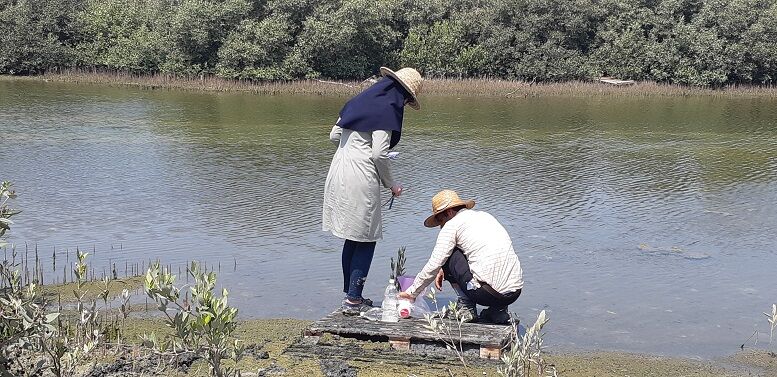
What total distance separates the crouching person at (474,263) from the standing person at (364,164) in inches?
15.6

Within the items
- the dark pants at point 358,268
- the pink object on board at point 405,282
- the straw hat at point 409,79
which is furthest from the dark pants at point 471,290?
the straw hat at point 409,79

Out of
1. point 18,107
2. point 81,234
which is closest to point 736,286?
point 81,234

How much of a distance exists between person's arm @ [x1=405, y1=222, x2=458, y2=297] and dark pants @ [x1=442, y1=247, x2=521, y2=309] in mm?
102

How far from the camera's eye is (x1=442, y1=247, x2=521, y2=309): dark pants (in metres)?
5.97

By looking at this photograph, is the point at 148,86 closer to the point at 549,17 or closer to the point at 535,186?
the point at 549,17

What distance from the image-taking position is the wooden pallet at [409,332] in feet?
18.2

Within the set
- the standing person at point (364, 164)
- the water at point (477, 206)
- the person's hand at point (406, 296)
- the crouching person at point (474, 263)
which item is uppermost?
the standing person at point (364, 164)

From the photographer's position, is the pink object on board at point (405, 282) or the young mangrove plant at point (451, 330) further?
the pink object on board at point (405, 282)

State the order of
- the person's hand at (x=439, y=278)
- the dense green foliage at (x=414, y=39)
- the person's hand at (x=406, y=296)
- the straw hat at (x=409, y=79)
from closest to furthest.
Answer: the person's hand at (x=406, y=296)
the straw hat at (x=409, y=79)
the person's hand at (x=439, y=278)
the dense green foliage at (x=414, y=39)

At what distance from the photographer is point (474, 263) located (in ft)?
19.7

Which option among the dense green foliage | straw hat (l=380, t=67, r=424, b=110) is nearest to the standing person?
straw hat (l=380, t=67, r=424, b=110)

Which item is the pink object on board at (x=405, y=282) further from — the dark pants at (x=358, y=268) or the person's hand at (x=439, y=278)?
the dark pants at (x=358, y=268)

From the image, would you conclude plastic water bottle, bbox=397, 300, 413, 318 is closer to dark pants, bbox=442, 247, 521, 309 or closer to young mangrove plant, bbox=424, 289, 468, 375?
young mangrove plant, bbox=424, 289, 468, 375

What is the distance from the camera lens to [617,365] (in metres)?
5.95
